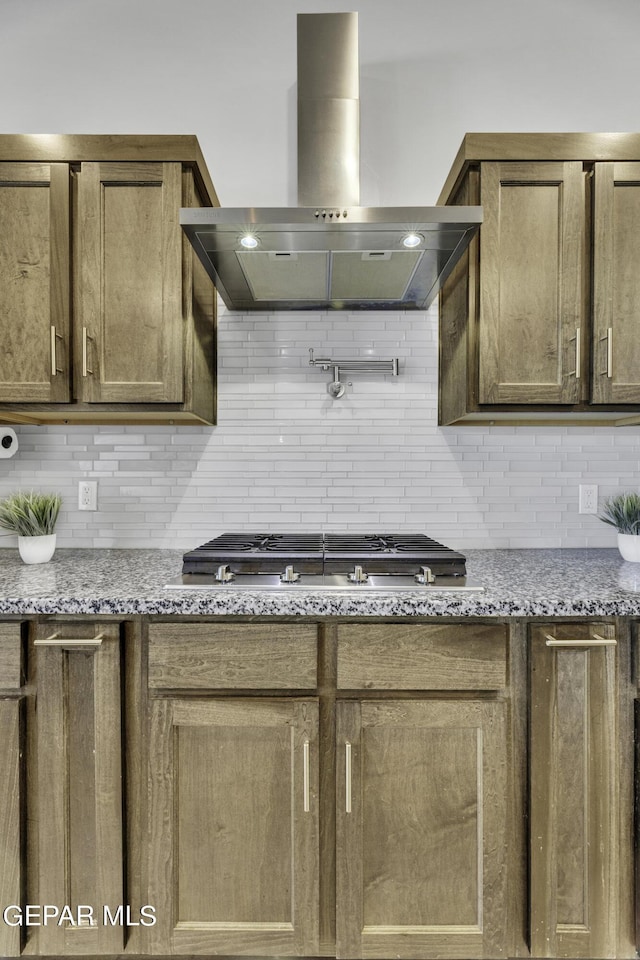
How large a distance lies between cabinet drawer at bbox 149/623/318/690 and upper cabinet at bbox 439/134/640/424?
947mm

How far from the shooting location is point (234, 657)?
1.32 metres

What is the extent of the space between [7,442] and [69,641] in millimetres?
1085

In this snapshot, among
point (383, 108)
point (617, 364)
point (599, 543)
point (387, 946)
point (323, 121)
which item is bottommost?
point (387, 946)

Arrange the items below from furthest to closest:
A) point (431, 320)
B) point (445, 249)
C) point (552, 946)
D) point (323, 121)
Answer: point (431, 320) < point (323, 121) < point (445, 249) < point (552, 946)

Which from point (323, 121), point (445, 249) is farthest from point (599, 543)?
point (323, 121)

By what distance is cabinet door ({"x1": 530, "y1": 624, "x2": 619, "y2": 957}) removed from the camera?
1295 mm

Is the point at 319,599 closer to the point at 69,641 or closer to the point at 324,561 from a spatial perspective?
the point at 324,561

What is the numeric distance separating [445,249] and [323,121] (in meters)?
0.68

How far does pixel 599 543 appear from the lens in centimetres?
209

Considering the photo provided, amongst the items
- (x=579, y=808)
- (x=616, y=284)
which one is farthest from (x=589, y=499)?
(x=579, y=808)

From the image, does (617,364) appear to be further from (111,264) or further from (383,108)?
(111,264)

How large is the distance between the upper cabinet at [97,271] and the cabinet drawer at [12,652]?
739mm

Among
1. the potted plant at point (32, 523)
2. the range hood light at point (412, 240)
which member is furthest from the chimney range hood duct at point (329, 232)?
the potted plant at point (32, 523)

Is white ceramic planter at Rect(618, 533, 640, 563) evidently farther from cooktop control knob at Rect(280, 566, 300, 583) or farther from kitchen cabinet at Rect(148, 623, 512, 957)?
cooktop control knob at Rect(280, 566, 300, 583)
